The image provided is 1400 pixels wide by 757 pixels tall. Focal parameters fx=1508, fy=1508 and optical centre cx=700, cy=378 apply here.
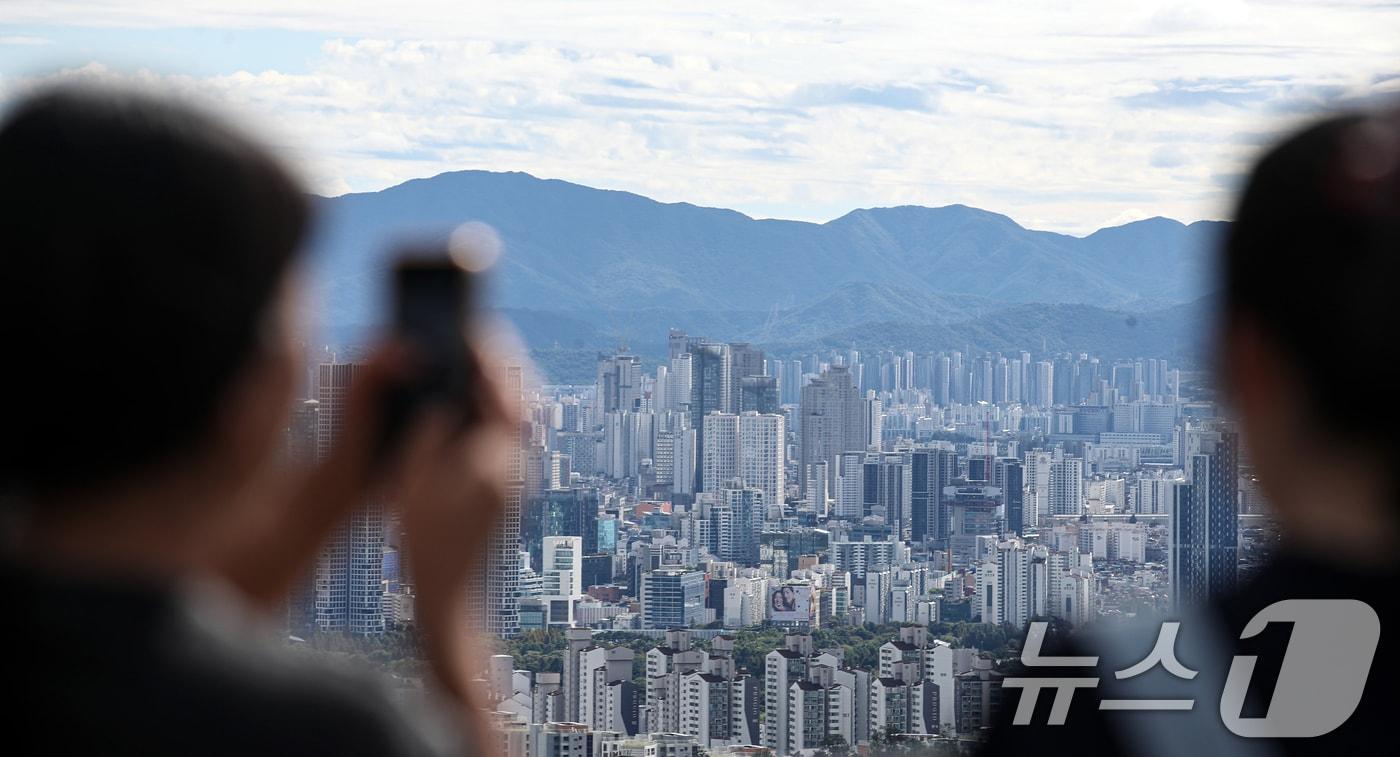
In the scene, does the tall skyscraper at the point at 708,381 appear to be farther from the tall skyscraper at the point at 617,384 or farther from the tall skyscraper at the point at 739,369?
the tall skyscraper at the point at 617,384

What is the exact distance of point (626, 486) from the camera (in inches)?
1098

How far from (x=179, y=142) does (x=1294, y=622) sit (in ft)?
2.29

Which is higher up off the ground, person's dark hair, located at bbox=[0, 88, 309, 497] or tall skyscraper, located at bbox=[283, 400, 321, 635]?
person's dark hair, located at bbox=[0, 88, 309, 497]

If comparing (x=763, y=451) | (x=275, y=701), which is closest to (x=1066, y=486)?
(x=763, y=451)

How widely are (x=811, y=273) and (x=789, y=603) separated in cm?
2887

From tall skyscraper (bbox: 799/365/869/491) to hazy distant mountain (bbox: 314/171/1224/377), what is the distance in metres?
4.69

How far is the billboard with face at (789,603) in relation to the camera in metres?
20.2

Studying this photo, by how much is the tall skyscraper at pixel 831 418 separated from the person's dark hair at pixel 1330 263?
100.0ft

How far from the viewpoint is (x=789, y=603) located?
20359 mm

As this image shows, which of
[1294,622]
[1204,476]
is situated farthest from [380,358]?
[1204,476]

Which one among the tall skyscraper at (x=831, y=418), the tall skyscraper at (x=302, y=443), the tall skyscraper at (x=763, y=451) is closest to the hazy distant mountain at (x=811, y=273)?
the tall skyscraper at (x=763, y=451)

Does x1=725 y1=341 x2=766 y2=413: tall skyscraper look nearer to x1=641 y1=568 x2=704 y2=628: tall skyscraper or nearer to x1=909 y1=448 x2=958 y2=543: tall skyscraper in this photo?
x1=909 y1=448 x2=958 y2=543: tall skyscraper

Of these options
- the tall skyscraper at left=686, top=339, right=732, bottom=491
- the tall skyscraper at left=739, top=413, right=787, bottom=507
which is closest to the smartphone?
the tall skyscraper at left=739, top=413, right=787, bottom=507

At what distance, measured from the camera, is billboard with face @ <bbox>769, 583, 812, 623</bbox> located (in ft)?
66.2
